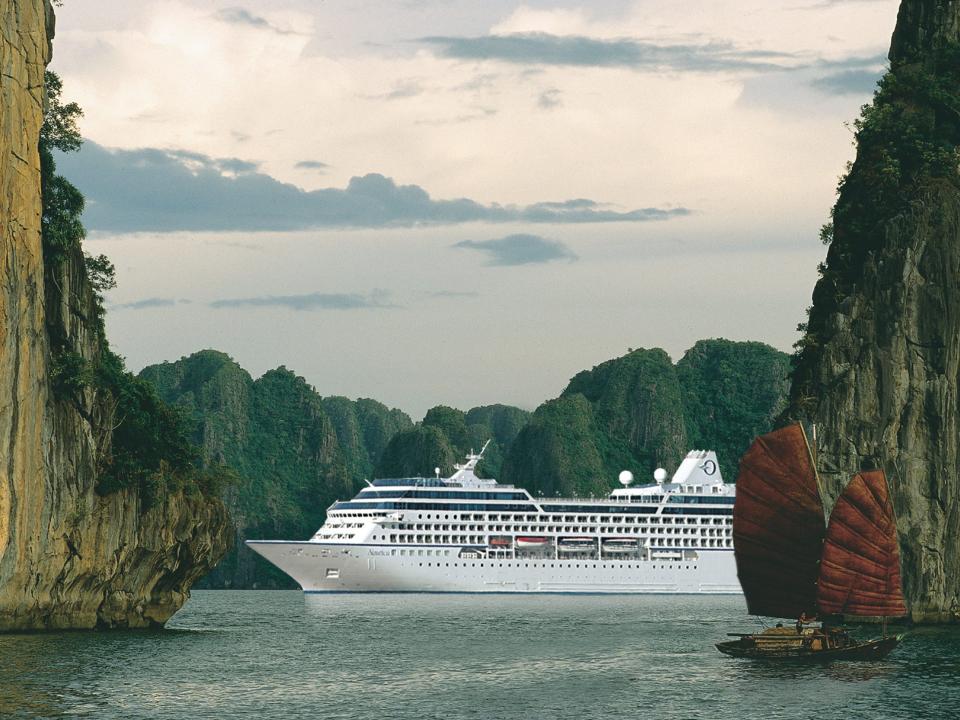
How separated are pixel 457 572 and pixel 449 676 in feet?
243

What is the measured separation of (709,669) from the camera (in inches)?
2170

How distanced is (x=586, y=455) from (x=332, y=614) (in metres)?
99.2

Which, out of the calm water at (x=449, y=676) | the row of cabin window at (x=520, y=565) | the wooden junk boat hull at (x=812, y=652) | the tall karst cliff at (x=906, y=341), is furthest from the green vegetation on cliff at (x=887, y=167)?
the row of cabin window at (x=520, y=565)

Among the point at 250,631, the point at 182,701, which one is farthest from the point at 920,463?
the point at 182,701

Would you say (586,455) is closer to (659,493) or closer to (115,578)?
(659,493)

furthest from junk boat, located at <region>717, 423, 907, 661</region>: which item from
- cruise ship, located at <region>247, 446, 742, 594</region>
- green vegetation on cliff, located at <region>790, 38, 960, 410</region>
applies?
cruise ship, located at <region>247, 446, 742, 594</region>

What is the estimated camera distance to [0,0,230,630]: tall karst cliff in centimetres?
5225

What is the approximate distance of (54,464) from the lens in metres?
59.1

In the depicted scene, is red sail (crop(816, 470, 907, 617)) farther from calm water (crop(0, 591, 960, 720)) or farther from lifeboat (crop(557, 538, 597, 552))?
lifeboat (crop(557, 538, 597, 552))

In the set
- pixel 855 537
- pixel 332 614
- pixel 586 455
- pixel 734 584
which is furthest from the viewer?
pixel 586 455

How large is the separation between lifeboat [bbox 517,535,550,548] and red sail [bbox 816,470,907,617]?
78.7 meters

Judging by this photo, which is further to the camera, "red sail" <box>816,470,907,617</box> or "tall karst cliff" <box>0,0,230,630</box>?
"red sail" <box>816,470,907,617</box>

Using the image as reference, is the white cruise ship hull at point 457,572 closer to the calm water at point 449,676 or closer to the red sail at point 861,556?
the calm water at point 449,676

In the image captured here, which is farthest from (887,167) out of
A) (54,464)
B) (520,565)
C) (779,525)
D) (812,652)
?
(520,565)
